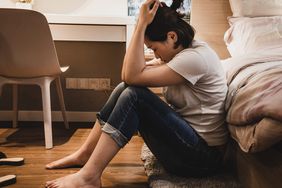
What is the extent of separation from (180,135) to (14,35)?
1.11m

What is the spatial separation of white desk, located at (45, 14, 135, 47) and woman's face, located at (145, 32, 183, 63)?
2.53 ft

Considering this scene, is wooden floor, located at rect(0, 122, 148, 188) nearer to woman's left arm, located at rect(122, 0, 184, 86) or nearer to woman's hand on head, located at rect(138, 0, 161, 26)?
woman's left arm, located at rect(122, 0, 184, 86)

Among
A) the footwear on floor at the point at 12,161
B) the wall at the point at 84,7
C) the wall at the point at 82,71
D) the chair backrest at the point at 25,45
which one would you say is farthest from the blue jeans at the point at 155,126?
the wall at the point at 84,7

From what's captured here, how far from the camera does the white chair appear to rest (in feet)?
6.07

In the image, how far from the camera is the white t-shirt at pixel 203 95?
4.23ft

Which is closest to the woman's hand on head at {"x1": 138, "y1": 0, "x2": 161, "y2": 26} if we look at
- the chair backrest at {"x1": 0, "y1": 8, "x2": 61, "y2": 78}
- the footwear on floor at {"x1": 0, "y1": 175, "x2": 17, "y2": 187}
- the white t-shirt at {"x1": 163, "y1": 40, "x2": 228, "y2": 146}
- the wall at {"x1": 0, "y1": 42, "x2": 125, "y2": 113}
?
the white t-shirt at {"x1": 163, "y1": 40, "x2": 228, "y2": 146}

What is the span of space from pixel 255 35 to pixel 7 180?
1.50 m

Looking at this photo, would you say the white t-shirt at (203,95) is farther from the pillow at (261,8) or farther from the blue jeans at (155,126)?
the pillow at (261,8)

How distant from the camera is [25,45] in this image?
75.3 inches

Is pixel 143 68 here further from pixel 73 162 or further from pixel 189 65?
pixel 73 162

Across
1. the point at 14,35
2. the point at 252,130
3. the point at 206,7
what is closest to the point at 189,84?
the point at 252,130

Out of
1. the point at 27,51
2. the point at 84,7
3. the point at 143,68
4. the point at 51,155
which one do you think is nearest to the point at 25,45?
the point at 27,51

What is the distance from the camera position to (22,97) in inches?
107

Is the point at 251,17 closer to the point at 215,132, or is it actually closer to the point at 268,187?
the point at 215,132
